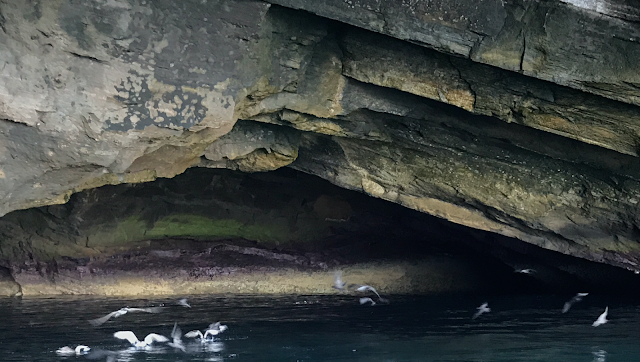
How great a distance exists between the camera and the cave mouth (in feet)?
30.7

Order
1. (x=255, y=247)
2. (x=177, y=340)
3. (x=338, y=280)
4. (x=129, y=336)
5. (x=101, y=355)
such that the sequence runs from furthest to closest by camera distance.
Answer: (x=255, y=247), (x=338, y=280), (x=177, y=340), (x=129, y=336), (x=101, y=355)

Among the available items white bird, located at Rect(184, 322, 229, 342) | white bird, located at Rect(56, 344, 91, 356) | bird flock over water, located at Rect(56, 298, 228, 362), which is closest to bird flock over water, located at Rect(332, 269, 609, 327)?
white bird, located at Rect(184, 322, 229, 342)

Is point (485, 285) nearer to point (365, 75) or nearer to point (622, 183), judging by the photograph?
point (622, 183)

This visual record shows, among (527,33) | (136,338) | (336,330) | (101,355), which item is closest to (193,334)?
(136,338)

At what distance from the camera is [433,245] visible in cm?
1083

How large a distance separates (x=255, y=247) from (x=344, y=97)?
4604 mm

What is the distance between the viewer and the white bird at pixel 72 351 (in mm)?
5859

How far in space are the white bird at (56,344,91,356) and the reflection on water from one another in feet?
0.23

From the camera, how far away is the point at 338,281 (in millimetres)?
9977

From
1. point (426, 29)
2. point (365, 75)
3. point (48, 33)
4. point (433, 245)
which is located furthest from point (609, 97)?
point (433, 245)

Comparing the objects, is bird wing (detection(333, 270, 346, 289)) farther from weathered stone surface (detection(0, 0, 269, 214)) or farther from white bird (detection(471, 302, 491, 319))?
weathered stone surface (detection(0, 0, 269, 214))

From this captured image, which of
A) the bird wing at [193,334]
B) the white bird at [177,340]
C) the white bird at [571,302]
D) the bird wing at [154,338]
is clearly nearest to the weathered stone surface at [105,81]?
the bird wing at [154,338]

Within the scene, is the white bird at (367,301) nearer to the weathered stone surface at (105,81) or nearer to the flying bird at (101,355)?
the flying bird at (101,355)

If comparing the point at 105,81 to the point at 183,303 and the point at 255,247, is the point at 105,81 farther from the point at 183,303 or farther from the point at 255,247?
the point at 255,247
